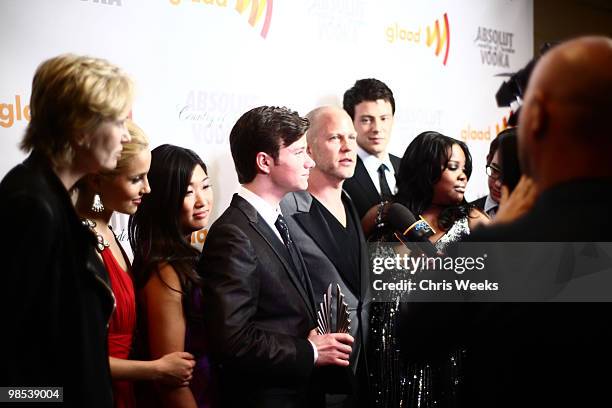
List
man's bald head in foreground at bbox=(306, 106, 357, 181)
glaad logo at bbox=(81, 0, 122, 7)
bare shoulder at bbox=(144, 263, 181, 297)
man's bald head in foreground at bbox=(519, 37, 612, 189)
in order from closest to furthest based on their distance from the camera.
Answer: man's bald head in foreground at bbox=(519, 37, 612, 189), bare shoulder at bbox=(144, 263, 181, 297), glaad logo at bbox=(81, 0, 122, 7), man's bald head in foreground at bbox=(306, 106, 357, 181)

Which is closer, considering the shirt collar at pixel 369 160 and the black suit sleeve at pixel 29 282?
the black suit sleeve at pixel 29 282

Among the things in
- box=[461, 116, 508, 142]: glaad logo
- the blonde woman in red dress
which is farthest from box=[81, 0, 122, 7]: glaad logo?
box=[461, 116, 508, 142]: glaad logo

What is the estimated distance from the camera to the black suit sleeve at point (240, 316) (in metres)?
2.19

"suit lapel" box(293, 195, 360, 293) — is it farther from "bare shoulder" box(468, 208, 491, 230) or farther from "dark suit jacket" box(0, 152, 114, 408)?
"dark suit jacket" box(0, 152, 114, 408)

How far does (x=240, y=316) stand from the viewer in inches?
86.8

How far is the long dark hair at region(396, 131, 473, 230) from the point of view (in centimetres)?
305

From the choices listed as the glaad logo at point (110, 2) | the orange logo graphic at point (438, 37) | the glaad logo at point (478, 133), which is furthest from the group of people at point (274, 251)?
the glaad logo at point (478, 133)

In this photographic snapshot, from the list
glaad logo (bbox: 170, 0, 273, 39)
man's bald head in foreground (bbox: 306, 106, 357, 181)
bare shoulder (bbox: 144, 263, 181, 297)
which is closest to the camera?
bare shoulder (bbox: 144, 263, 181, 297)

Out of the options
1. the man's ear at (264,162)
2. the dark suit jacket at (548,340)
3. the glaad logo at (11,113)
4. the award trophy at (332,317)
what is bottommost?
the award trophy at (332,317)

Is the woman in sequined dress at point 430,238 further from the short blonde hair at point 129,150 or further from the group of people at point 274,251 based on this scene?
the short blonde hair at point 129,150

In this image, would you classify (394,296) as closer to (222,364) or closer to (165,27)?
(222,364)

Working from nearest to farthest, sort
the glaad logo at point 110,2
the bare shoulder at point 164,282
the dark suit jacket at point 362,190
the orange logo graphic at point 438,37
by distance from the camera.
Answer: the bare shoulder at point 164,282, the glaad logo at point 110,2, the dark suit jacket at point 362,190, the orange logo graphic at point 438,37

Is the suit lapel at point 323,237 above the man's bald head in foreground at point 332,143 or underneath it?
underneath

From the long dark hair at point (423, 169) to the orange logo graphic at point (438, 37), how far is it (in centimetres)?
142
